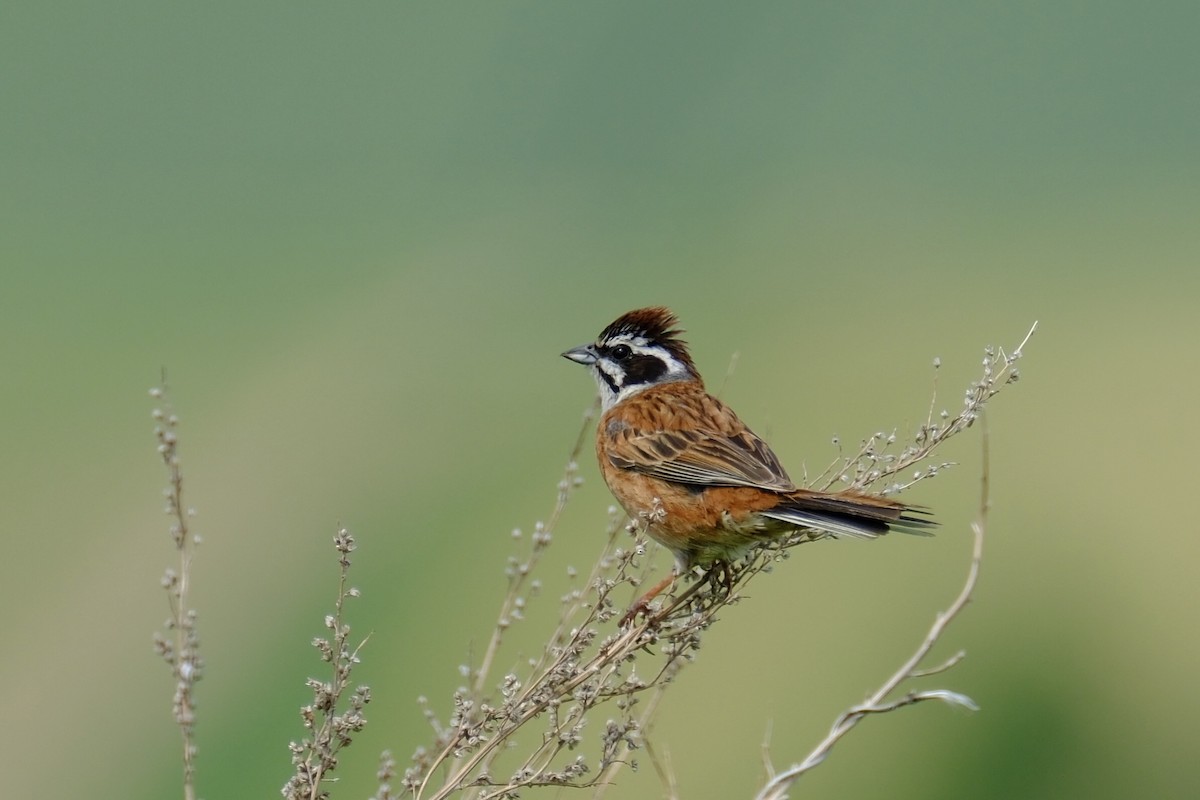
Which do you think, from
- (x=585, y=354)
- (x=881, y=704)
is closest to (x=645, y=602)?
(x=585, y=354)

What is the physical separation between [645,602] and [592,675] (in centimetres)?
124

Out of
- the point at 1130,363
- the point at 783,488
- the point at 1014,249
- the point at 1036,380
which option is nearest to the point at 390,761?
the point at 783,488

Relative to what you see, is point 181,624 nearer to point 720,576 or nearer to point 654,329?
point 720,576

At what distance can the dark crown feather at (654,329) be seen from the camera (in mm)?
5953

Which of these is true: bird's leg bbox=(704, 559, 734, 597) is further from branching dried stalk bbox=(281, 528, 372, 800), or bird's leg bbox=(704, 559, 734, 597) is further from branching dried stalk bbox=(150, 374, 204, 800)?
branching dried stalk bbox=(150, 374, 204, 800)

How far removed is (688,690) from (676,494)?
1025cm

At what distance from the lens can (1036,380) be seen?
905 inches

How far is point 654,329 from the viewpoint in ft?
19.7

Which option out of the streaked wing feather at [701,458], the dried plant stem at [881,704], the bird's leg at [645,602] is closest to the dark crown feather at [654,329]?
the streaked wing feather at [701,458]

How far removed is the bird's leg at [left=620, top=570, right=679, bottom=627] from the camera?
4579 mm

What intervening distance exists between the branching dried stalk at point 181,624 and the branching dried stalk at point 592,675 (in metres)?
0.42

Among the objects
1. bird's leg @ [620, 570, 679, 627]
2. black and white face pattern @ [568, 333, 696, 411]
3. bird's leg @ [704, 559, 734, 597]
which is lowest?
bird's leg @ [704, 559, 734, 597]

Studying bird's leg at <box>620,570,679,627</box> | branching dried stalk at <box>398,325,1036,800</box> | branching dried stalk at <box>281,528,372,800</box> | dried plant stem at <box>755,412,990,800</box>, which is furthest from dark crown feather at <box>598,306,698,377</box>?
dried plant stem at <box>755,412,990,800</box>

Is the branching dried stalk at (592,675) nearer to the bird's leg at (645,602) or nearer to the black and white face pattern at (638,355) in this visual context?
the bird's leg at (645,602)
